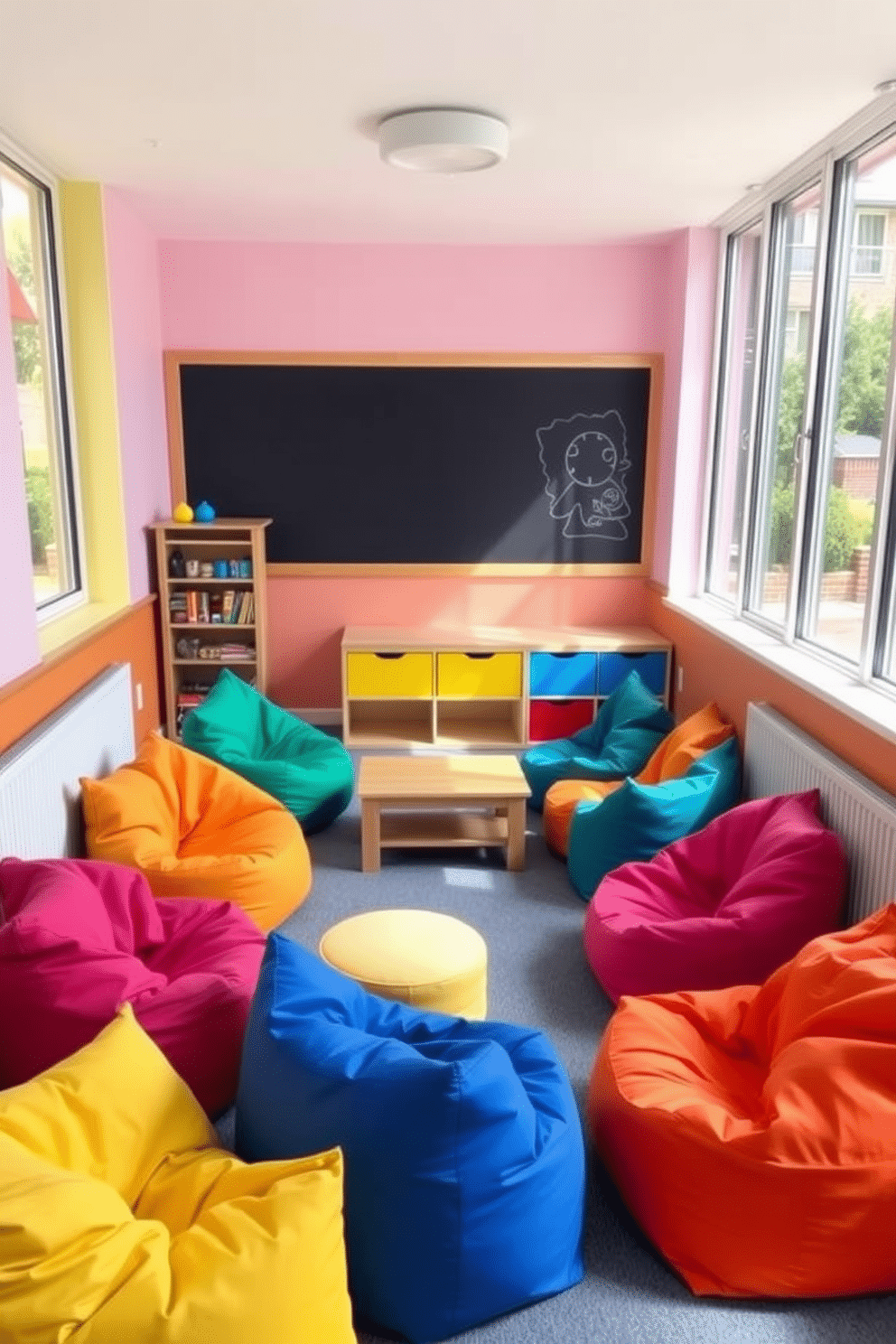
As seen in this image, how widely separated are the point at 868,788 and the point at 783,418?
2.05 metres

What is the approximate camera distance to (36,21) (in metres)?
2.70

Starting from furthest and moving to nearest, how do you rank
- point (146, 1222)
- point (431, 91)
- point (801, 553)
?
point (801, 553)
point (431, 91)
point (146, 1222)

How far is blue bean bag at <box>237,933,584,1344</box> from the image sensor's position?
1.84m

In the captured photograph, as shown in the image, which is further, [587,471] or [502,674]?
[587,471]

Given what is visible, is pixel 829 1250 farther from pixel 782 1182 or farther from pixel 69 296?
pixel 69 296

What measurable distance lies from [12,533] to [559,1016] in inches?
91.0

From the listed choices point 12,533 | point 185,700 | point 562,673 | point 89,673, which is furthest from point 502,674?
point 12,533

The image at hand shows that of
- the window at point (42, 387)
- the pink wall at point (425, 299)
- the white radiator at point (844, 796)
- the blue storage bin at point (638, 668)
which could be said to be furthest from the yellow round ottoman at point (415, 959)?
the pink wall at point (425, 299)

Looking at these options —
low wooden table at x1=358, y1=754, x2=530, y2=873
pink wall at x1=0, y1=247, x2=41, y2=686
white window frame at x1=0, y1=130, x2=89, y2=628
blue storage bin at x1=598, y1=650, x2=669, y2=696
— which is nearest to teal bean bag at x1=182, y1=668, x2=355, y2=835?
A: low wooden table at x1=358, y1=754, x2=530, y2=873

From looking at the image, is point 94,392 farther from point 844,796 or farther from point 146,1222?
point 146,1222

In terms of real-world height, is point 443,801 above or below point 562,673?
below

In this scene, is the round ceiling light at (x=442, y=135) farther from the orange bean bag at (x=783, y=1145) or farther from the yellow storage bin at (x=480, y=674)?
the orange bean bag at (x=783, y=1145)

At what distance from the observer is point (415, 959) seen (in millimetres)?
2715

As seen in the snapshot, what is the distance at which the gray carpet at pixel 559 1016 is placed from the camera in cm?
193
